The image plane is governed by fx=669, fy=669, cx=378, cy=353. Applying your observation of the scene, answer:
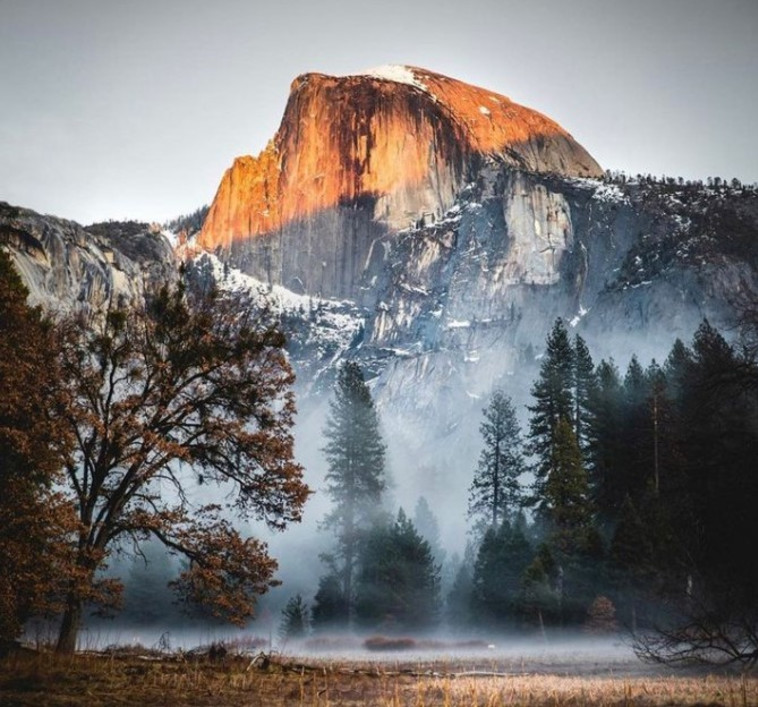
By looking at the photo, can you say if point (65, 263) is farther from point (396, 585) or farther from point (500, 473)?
point (396, 585)

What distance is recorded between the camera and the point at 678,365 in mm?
42719

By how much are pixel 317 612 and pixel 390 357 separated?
130 meters

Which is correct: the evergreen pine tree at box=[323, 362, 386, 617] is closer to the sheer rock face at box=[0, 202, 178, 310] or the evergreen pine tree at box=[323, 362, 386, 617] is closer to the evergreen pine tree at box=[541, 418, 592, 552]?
the evergreen pine tree at box=[541, 418, 592, 552]

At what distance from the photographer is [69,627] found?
13656 mm

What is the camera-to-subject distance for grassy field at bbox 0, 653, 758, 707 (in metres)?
8.55

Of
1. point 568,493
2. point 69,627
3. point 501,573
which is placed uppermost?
point 568,493

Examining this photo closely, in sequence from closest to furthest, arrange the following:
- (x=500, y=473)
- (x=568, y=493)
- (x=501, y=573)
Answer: (x=568, y=493) < (x=501, y=573) < (x=500, y=473)

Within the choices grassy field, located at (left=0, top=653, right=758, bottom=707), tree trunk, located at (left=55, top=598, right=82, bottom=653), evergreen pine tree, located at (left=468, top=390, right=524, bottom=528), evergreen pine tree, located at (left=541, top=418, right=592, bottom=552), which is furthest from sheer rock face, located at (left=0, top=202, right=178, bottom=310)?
grassy field, located at (left=0, top=653, right=758, bottom=707)

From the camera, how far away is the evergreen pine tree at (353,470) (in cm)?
3931

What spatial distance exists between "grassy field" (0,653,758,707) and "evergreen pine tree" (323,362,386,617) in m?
25.5

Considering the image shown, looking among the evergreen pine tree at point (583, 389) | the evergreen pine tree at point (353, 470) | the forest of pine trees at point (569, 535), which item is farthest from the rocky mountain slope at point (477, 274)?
the evergreen pine tree at point (353, 470)

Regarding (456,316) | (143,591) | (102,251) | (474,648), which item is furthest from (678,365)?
(456,316)

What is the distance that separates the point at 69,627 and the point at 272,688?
5745 mm

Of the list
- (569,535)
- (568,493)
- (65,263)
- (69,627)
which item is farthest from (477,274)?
(69,627)
